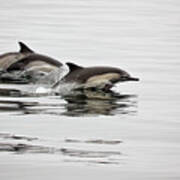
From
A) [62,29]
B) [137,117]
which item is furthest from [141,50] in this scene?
[137,117]

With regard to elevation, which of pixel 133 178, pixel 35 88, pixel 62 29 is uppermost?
pixel 62 29

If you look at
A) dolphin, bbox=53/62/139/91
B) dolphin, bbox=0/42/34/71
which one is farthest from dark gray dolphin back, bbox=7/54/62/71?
dolphin, bbox=53/62/139/91

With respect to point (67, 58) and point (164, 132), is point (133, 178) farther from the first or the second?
point (67, 58)

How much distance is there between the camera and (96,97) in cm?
1703

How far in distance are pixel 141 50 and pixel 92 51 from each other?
1.27 meters

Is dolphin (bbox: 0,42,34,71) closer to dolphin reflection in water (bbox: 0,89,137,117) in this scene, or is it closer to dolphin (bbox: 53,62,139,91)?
dolphin (bbox: 53,62,139,91)

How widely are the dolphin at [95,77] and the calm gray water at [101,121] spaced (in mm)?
268

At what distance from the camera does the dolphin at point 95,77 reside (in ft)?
58.2

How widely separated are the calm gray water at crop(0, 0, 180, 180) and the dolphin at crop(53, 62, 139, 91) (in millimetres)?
268

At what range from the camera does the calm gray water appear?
11.6 meters

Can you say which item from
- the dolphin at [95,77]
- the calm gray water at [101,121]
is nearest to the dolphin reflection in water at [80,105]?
the calm gray water at [101,121]

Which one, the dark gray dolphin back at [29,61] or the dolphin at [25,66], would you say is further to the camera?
the dark gray dolphin back at [29,61]

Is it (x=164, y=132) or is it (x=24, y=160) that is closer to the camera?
(x=24, y=160)

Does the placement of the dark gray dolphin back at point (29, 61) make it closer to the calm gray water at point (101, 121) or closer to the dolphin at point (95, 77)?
the calm gray water at point (101, 121)
